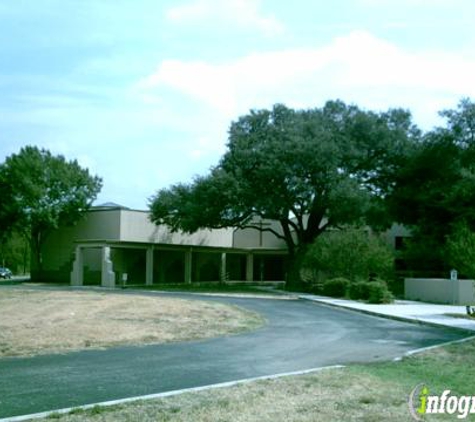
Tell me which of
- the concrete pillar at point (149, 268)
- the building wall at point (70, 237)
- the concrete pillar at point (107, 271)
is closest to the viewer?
the concrete pillar at point (107, 271)

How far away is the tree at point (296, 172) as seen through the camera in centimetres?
3903

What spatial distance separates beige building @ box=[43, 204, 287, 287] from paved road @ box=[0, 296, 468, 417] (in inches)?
1149

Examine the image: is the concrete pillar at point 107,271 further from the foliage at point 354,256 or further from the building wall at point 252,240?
the building wall at point 252,240

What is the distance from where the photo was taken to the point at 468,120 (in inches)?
1561

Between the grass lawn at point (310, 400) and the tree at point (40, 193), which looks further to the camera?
the tree at point (40, 193)

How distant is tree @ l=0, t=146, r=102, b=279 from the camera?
49.3m

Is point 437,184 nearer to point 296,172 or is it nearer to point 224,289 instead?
point 296,172

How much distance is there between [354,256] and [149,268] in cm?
1825

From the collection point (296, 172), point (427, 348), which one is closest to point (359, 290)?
point (296, 172)

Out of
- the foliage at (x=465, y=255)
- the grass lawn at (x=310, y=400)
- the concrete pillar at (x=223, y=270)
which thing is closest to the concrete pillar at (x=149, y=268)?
the concrete pillar at (x=223, y=270)

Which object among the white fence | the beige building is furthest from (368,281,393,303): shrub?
the beige building

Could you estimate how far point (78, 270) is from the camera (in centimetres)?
4569

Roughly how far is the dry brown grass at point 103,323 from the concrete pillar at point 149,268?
872 inches

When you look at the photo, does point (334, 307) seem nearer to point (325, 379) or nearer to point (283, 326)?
point (283, 326)
